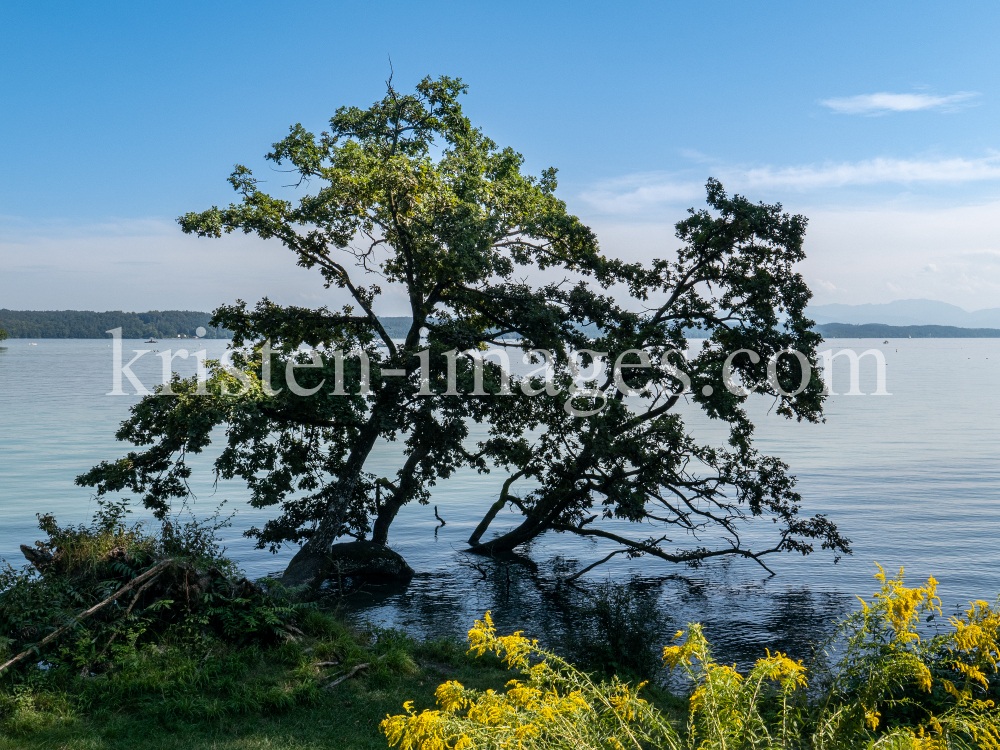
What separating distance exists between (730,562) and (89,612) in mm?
17781

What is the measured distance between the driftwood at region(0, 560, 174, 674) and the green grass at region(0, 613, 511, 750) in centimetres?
25

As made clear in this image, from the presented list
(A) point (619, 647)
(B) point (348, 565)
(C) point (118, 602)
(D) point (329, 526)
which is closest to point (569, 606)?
(A) point (619, 647)

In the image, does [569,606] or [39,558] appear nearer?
[39,558]

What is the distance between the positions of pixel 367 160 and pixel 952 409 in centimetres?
6257

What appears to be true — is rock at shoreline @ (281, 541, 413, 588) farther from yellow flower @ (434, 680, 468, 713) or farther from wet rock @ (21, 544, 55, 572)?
yellow flower @ (434, 680, 468, 713)

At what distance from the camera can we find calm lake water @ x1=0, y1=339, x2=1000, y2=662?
17.7m

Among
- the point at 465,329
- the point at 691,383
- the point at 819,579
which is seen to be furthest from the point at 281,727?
the point at 819,579

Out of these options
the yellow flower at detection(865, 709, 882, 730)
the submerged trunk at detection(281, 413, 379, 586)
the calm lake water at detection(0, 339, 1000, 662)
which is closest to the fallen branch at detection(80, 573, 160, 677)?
the calm lake water at detection(0, 339, 1000, 662)

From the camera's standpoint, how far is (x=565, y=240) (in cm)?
1823

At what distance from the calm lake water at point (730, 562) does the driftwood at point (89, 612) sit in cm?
627

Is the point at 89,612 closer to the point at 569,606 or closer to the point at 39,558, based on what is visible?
the point at 39,558

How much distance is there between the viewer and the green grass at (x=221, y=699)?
8.90 meters

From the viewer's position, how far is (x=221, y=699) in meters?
9.98

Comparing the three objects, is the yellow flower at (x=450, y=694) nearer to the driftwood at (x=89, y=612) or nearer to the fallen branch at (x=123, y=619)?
the fallen branch at (x=123, y=619)
